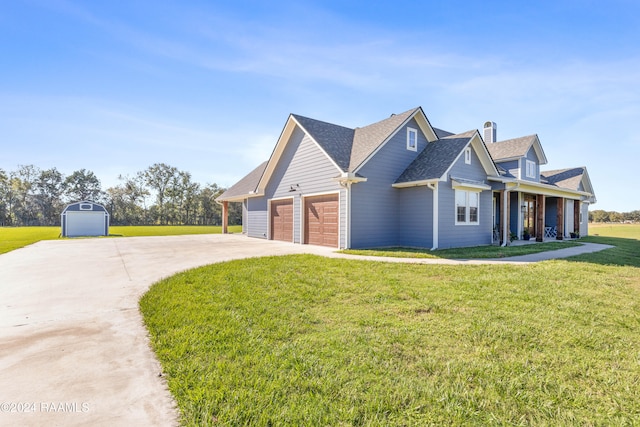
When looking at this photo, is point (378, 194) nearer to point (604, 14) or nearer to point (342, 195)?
point (342, 195)

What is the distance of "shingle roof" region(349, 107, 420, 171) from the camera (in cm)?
1274

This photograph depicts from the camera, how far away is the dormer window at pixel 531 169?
60.7 ft

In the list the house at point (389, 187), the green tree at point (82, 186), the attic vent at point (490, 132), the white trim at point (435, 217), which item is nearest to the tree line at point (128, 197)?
the green tree at point (82, 186)

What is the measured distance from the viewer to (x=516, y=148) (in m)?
18.4

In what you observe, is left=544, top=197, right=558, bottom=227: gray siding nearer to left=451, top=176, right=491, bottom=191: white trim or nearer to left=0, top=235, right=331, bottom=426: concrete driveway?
left=451, top=176, right=491, bottom=191: white trim

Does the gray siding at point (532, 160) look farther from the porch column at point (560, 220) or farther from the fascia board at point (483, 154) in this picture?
the fascia board at point (483, 154)

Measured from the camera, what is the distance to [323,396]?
8.13ft

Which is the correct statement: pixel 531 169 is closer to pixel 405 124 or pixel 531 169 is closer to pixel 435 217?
pixel 405 124

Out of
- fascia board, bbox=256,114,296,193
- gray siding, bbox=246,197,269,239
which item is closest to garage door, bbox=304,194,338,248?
fascia board, bbox=256,114,296,193

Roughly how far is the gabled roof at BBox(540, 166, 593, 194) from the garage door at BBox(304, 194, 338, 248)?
62.4 feet

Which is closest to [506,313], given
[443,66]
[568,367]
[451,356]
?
[568,367]

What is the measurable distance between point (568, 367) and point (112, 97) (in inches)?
706

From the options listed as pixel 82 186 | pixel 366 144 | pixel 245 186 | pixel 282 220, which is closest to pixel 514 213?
pixel 366 144

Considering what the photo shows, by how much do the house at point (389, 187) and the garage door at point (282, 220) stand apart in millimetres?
58
